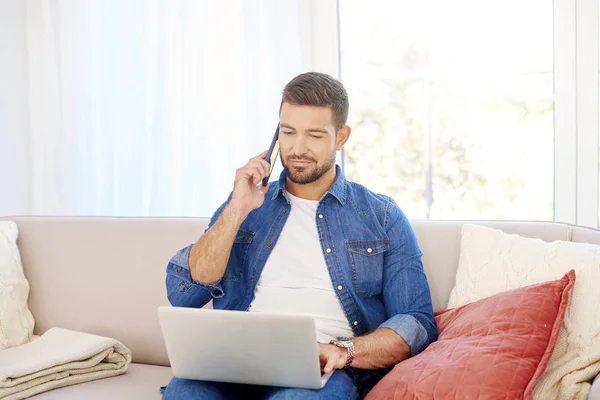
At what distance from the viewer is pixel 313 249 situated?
1992 mm

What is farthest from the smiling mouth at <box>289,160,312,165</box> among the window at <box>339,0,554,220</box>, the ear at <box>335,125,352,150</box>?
the window at <box>339,0,554,220</box>

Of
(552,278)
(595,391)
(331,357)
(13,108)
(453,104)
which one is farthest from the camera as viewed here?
(13,108)

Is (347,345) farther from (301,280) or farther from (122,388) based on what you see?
(122,388)

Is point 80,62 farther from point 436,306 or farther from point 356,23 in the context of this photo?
point 436,306

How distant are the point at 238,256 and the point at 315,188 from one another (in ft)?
0.88

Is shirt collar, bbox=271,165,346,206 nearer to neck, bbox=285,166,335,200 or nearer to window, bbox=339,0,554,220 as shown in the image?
neck, bbox=285,166,335,200

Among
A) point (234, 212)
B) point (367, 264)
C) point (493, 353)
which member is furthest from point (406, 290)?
point (234, 212)

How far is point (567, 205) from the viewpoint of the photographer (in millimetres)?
3012

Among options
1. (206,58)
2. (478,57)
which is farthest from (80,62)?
(478,57)

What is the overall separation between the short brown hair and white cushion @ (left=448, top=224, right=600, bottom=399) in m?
0.46

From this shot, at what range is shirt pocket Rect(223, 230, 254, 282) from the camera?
2.03m

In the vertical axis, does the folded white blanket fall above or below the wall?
below

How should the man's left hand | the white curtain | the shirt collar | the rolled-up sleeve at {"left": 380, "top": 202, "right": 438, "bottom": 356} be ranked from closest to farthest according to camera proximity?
the man's left hand
the rolled-up sleeve at {"left": 380, "top": 202, "right": 438, "bottom": 356}
the shirt collar
the white curtain

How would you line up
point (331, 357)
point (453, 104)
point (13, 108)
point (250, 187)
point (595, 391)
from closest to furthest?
point (595, 391)
point (331, 357)
point (250, 187)
point (453, 104)
point (13, 108)
